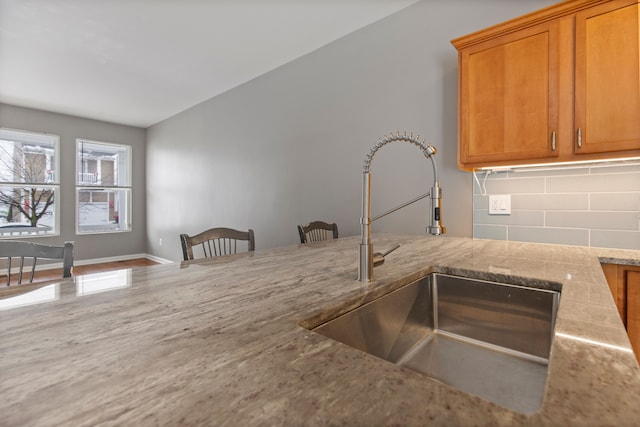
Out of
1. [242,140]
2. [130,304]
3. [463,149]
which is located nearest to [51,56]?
[242,140]

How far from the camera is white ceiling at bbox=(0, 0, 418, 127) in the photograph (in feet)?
7.84

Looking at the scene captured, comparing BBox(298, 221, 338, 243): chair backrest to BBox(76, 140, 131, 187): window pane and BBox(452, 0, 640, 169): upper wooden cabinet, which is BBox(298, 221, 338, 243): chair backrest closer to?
BBox(452, 0, 640, 169): upper wooden cabinet

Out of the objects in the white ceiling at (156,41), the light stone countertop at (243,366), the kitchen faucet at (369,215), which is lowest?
the light stone countertop at (243,366)

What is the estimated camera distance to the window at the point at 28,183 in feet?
15.3

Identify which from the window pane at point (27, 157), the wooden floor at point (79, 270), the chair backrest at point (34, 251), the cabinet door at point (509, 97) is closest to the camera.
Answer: the chair backrest at point (34, 251)

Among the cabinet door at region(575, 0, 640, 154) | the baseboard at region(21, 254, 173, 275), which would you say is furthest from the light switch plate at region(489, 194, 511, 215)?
the baseboard at region(21, 254, 173, 275)

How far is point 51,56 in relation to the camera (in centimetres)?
311

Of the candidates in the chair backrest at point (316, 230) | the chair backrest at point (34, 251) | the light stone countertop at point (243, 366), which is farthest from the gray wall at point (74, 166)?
the light stone countertop at point (243, 366)

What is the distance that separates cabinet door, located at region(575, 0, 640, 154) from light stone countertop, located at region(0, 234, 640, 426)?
943mm

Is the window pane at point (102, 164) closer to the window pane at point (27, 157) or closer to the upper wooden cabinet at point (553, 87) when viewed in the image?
the window pane at point (27, 157)

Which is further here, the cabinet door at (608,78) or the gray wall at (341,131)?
the gray wall at (341,131)

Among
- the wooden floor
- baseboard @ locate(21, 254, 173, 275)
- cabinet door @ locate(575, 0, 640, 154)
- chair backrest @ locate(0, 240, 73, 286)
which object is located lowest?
the wooden floor

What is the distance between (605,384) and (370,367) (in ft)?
0.94

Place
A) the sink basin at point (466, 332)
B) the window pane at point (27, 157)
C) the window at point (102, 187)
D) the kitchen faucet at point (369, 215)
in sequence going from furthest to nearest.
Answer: the window at point (102, 187) < the window pane at point (27, 157) < the kitchen faucet at point (369, 215) < the sink basin at point (466, 332)
